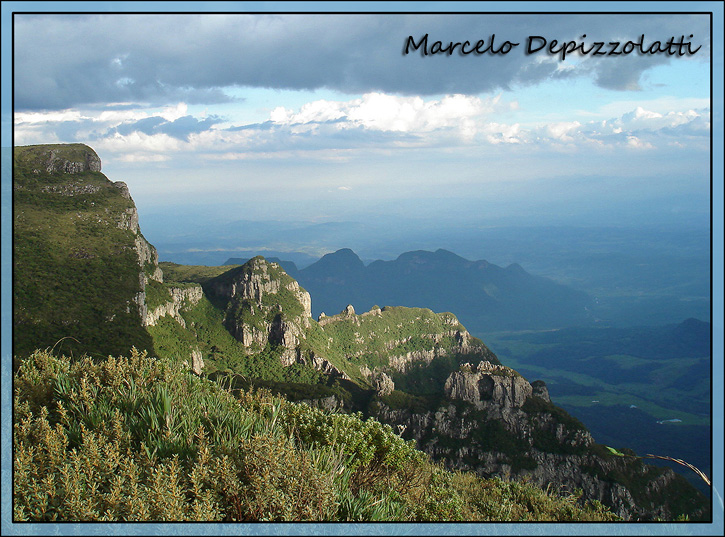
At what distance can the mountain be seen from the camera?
2512cm

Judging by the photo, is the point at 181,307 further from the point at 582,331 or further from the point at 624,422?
the point at 582,331

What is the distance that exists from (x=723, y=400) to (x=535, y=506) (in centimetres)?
349

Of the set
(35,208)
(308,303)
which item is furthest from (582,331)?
(35,208)

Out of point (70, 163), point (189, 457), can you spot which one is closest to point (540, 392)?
point (70, 163)

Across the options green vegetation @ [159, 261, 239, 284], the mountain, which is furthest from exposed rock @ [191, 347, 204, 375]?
green vegetation @ [159, 261, 239, 284]

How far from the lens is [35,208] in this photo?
49.3 m

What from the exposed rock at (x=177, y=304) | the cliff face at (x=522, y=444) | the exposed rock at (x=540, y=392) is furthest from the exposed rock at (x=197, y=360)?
the exposed rock at (x=540, y=392)

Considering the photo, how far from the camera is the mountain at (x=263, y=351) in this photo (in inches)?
989

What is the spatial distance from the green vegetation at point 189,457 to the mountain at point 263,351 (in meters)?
0.08

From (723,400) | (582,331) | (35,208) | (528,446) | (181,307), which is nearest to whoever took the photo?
(723,400)

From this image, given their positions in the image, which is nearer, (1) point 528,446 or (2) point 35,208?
(2) point 35,208

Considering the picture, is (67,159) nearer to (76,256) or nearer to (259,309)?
(76,256)

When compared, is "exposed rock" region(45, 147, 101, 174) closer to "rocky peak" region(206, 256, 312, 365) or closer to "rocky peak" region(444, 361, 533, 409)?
"rocky peak" region(206, 256, 312, 365)

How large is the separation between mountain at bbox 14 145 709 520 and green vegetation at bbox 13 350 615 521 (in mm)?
76
